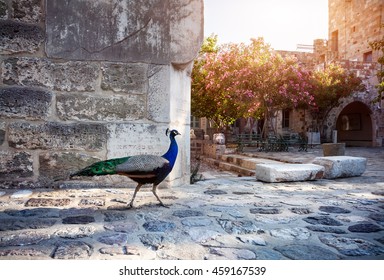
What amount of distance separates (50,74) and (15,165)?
0.97 metres

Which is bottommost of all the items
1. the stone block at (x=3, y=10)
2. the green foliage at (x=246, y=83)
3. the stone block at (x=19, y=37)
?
the stone block at (x=19, y=37)

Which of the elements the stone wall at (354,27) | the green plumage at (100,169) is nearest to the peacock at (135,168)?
the green plumage at (100,169)

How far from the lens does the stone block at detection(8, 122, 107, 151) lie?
3.00m

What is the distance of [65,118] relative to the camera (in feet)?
10.1

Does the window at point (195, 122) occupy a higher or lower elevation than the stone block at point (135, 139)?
higher

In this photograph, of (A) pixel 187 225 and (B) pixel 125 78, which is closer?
(A) pixel 187 225

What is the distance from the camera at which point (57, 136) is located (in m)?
3.06

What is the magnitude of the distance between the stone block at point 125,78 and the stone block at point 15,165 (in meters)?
1.04

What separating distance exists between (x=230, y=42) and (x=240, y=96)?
2.71 meters

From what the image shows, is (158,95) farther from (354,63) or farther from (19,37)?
(354,63)

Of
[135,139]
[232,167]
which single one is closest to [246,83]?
[232,167]

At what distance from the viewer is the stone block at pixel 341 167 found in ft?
14.7

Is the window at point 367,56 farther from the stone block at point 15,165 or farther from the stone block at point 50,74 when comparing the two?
the stone block at point 15,165
